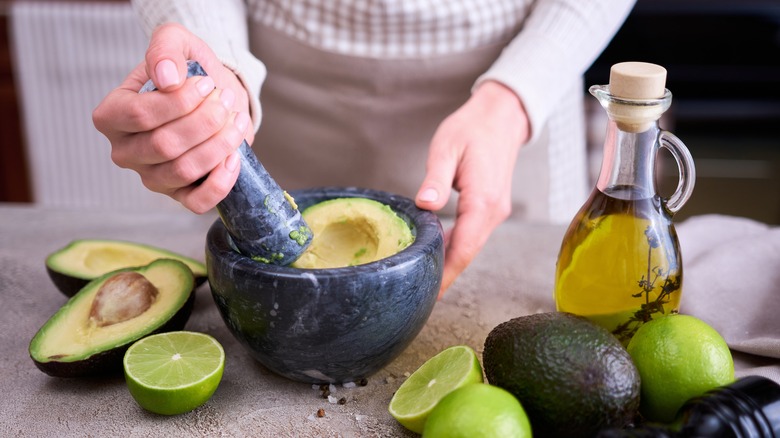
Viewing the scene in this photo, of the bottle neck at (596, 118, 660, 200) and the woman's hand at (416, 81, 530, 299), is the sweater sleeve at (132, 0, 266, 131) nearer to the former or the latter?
the woman's hand at (416, 81, 530, 299)

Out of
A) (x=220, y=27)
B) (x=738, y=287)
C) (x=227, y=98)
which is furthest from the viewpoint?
(x=220, y=27)

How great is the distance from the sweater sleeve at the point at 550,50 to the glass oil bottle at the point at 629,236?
14.3 inches

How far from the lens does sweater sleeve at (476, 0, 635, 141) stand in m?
1.18

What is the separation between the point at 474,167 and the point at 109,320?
1.66ft

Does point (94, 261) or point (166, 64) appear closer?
point (166, 64)

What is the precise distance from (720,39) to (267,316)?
2399 mm

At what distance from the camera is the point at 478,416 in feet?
2.13

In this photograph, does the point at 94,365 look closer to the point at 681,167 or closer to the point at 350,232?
the point at 350,232

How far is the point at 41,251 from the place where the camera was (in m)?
1.22

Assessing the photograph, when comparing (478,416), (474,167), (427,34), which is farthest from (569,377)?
(427,34)

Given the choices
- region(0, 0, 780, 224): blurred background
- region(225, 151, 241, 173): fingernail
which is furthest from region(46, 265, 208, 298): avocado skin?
region(0, 0, 780, 224): blurred background

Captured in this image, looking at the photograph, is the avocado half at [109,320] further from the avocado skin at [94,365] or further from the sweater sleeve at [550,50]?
the sweater sleeve at [550,50]

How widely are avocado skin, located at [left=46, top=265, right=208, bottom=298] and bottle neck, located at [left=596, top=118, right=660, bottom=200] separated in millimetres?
534

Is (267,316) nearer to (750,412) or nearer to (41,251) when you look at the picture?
(750,412)
